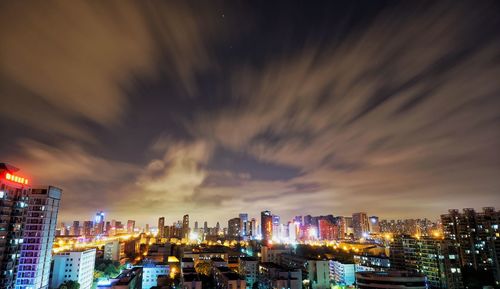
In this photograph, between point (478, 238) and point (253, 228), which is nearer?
point (478, 238)

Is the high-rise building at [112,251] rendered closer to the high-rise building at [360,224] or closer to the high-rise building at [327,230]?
the high-rise building at [327,230]

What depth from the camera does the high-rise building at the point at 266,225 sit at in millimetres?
167950

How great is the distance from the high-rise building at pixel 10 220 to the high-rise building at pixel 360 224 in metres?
178

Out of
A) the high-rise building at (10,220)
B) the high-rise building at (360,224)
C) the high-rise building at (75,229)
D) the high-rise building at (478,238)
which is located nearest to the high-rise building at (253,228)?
the high-rise building at (360,224)

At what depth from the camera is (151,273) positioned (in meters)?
62.8

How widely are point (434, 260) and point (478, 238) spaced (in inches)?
675

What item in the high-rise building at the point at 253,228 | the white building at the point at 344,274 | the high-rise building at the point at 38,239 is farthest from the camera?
the high-rise building at the point at 253,228

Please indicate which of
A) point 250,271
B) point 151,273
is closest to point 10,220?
point 151,273

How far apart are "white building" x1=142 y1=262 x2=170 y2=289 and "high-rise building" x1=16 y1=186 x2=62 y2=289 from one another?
1841 centimetres

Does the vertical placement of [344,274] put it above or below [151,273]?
below

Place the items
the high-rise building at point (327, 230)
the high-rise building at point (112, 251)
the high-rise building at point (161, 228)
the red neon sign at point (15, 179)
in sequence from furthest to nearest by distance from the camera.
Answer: the high-rise building at point (161, 228) → the high-rise building at point (327, 230) → the high-rise building at point (112, 251) → the red neon sign at point (15, 179)

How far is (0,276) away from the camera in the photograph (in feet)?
119

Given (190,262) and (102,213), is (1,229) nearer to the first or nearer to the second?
(190,262)

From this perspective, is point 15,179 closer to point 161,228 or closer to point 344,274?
point 344,274
